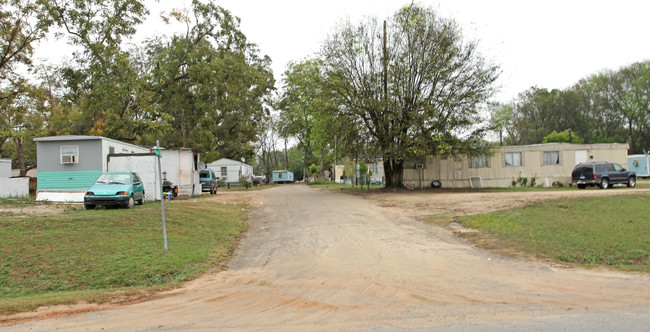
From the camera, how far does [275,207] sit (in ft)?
64.5

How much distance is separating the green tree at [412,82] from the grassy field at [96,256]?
54.8 feet

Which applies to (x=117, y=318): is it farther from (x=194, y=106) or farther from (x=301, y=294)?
(x=194, y=106)

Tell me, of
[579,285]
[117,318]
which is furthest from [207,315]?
[579,285]

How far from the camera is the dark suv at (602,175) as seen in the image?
24578mm

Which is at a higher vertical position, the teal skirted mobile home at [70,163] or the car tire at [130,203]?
the teal skirted mobile home at [70,163]

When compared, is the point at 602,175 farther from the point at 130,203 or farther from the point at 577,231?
the point at 130,203

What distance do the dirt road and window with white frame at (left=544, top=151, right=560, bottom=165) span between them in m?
23.4

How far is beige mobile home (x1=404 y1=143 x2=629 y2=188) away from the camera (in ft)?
98.5

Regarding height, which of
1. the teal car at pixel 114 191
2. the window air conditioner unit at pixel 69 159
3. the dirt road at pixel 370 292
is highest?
the window air conditioner unit at pixel 69 159

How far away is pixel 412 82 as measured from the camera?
27.8 meters

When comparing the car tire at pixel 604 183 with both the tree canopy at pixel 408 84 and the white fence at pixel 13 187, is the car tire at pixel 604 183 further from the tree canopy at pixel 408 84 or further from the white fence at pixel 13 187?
the white fence at pixel 13 187

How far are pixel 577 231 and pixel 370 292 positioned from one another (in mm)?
7173

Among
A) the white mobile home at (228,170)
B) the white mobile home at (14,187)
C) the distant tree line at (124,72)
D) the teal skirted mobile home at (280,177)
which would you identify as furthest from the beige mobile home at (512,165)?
the teal skirted mobile home at (280,177)

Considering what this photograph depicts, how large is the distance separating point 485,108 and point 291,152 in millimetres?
75178
